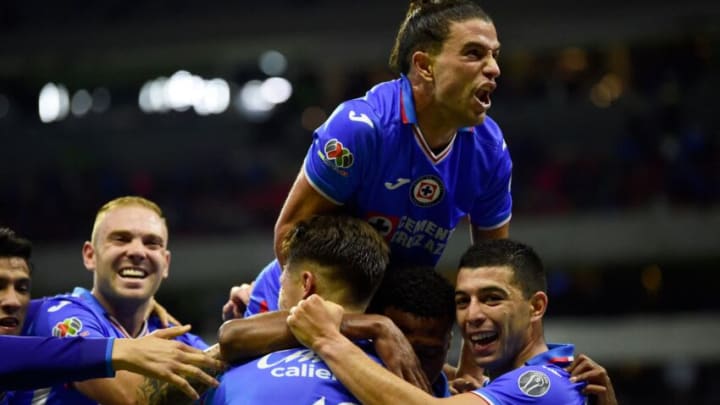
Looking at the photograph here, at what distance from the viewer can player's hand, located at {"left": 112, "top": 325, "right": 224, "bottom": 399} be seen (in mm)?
3494

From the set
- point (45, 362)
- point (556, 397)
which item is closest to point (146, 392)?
point (45, 362)

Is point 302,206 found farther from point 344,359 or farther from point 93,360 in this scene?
point 93,360

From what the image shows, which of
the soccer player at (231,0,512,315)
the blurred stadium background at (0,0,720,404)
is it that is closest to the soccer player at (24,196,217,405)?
the soccer player at (231,0,512,315)

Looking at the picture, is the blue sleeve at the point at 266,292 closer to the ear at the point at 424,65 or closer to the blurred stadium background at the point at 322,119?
the ear at the point at 424,65

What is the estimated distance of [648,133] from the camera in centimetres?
1606

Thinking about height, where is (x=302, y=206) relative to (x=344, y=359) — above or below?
above

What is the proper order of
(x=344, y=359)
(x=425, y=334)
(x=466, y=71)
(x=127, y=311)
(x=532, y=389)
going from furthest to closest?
(x=127, y=311) → (x=466, y=71) → (x=425, y=334) → (x=532, y=389) → (x=344, y=359)

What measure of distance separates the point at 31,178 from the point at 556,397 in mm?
15701

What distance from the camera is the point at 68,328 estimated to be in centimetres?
464

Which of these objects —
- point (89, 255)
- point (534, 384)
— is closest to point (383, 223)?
point (534, 384)

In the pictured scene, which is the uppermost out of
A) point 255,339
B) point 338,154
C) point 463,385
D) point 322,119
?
point 322,119

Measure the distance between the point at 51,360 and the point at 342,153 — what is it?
51.7 inches

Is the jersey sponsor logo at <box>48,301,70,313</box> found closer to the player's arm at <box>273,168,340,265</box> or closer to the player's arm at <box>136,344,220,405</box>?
the player's arm at <box>136,344,220,405</box>

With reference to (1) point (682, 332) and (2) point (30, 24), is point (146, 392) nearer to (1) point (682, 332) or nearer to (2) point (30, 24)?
(1) point (682, 332)
